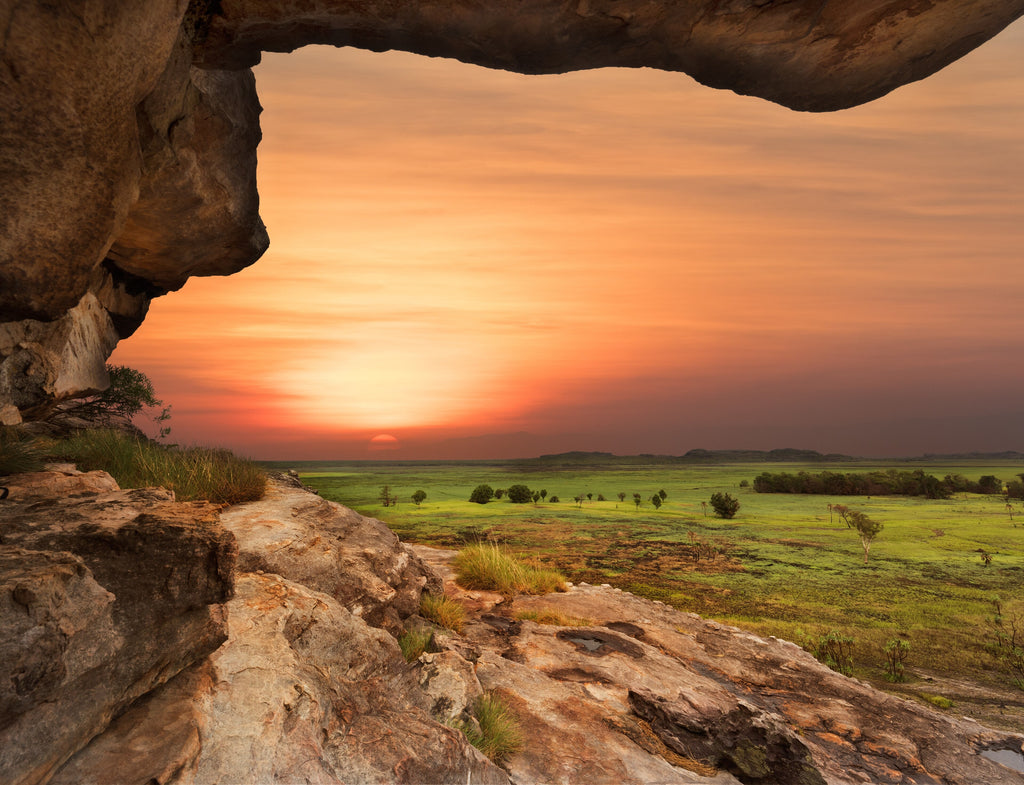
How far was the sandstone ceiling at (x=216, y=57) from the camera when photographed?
134 inches

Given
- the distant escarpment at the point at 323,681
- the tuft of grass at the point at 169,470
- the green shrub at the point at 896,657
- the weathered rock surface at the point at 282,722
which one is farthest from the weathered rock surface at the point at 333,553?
the green shrub at the point at 896,657

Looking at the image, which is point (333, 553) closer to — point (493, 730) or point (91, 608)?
point (493, 730)

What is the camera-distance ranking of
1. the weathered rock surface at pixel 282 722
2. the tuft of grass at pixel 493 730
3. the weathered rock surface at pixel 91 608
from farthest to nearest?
the tuft of grass at pixel 493 730 → the weathered rock surface at pixel 282 722 → the weathered rock surface at pixel 91 608

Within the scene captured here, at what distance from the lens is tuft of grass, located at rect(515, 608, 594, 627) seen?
9.62 metres

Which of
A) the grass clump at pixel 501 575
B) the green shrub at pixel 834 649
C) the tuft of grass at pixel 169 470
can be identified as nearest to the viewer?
the tuft of grass at pixel 169 470

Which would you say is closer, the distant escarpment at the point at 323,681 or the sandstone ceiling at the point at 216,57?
the distant escarpment at the point at 323,681

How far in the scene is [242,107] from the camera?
7961mm

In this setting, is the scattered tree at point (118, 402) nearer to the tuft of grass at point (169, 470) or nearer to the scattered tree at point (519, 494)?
the tuft of grass at point (169, 470)

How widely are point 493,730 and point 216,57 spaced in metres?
7.78

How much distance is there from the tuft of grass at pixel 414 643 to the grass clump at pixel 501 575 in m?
4.48

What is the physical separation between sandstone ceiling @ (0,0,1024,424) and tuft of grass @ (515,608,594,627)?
890 centimetres

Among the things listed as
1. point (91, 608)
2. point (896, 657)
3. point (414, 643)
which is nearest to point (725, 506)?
point (896, 657)

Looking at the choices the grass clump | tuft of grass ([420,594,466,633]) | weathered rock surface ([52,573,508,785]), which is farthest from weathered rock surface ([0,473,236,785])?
the grass clump

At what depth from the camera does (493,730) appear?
513 centimetres
